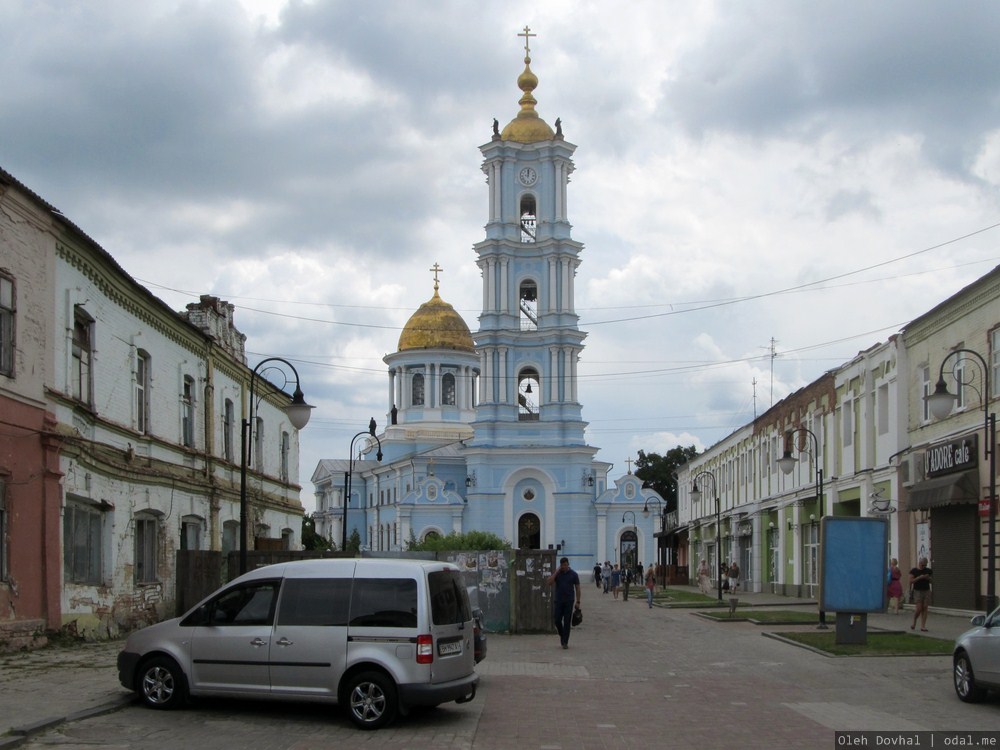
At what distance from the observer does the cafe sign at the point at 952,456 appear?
2898 cm

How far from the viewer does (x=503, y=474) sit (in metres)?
77.1

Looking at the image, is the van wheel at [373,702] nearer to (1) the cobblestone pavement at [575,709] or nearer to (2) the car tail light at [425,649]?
(1) the cobblestone pavement at [575,709]

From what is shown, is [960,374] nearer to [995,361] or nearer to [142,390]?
[995,361]

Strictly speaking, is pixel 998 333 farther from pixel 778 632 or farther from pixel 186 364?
pixel 186 364

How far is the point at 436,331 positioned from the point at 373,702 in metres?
80.4

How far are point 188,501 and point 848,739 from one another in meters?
19.3

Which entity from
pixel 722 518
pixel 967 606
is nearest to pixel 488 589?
pixel 967 606

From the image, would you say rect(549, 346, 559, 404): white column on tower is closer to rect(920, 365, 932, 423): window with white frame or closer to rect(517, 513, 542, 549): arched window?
rect(517, 513, 542, 549): arched window

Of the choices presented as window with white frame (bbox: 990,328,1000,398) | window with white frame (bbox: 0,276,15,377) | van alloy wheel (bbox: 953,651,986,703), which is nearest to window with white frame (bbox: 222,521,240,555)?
window with white frame (bbox: 0,276,15,377)

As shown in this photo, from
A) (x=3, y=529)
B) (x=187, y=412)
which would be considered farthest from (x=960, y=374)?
(x=3, y=529)

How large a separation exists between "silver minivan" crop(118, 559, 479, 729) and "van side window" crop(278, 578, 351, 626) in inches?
0.4

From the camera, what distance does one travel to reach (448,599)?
46.0 ft

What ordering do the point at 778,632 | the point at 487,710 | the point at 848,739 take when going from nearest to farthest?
the point at 848,739 → the point at 487,710 → the point at 778,632

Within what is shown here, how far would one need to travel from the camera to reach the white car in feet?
45.9
